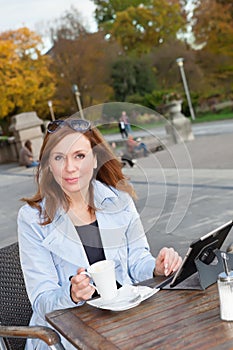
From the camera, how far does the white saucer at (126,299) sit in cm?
147

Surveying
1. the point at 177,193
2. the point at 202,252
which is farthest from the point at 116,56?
the point at 202,252

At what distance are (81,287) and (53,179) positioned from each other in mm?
449

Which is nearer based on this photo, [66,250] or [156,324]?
[156,324]

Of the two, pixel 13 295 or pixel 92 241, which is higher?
pixel 92 241

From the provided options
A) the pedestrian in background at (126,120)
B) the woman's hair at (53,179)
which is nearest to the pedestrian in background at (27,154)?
the woman's hair at (53,179)

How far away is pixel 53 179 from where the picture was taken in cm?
180

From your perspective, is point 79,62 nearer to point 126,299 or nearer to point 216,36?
point 216,36

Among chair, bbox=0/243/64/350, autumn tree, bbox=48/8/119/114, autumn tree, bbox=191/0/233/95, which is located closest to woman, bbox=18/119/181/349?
chair, bbox=0/243/64/350

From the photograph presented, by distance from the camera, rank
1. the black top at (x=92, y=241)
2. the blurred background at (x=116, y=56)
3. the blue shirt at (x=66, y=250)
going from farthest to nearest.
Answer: the blurred background at (x=116, y=56) → the black top at (x=92, y=241) → the blue shirt at (x=66, y=250)

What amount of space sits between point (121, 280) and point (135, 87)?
32005 millimetres

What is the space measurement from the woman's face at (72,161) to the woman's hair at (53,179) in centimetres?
2

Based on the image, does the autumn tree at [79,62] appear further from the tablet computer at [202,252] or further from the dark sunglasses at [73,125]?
the tablet computer at [202,252]

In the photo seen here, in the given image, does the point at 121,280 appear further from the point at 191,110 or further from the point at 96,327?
the point at 191,110

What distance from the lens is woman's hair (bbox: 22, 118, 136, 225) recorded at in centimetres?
173
